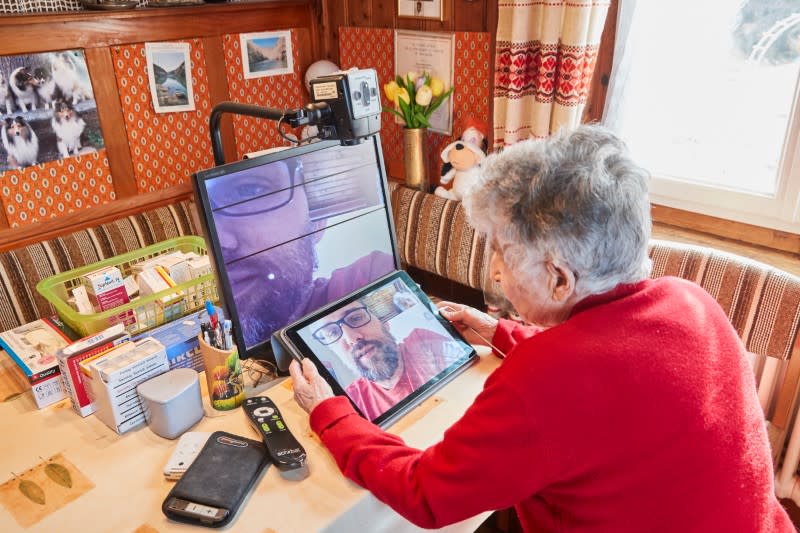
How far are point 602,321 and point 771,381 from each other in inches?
45.0

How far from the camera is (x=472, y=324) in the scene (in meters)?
1.44

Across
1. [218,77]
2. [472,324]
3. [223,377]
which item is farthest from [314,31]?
[223,377]

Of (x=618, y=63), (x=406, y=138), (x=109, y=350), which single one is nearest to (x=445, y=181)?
(x=406, y=138)

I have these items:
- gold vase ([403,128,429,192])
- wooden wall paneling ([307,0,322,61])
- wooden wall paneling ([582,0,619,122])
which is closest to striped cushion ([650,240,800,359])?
wooden wall paneling ([582,0,619,122])

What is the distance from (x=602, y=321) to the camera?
88 cm

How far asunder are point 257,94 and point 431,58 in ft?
2.68

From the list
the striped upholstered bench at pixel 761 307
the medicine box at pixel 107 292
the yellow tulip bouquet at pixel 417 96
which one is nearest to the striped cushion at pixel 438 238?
the yellow tulip bouquet at pixel 417 96

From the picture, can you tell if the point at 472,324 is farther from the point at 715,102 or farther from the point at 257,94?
the point at 257,94

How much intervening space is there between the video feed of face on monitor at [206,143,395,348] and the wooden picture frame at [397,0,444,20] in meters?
1.26

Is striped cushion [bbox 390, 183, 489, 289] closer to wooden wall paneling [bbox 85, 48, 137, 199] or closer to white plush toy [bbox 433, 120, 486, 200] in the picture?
white plush toy [bbox 433, 120, 486, 200]

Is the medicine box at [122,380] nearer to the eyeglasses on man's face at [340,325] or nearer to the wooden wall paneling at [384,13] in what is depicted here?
the eyeglasses on man's face at [340,325]

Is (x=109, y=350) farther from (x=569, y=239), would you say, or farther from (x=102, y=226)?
(x=102, y=226)

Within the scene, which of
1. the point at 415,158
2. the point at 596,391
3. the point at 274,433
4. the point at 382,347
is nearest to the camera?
the point at 596,391

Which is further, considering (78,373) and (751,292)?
(751,292)
